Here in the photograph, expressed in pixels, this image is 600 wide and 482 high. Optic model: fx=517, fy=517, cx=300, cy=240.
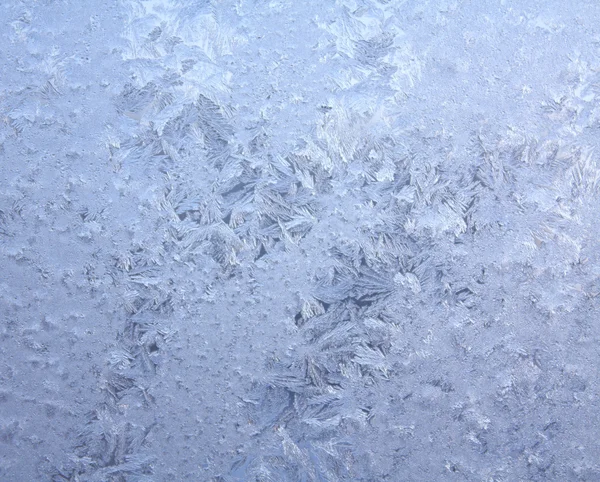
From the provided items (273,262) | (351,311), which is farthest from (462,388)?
(273,262)

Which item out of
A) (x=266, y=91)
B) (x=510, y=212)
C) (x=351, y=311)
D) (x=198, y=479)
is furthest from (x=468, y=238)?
(x=198, y=479)

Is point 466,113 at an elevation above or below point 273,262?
above

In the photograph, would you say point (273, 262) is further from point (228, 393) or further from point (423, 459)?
point (423, 459)

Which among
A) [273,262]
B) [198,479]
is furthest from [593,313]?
[198,479]

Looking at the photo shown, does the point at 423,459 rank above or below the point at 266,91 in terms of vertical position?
below

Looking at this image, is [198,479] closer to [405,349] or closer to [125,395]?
[125,395]

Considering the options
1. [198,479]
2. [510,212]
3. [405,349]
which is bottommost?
[198,479]
